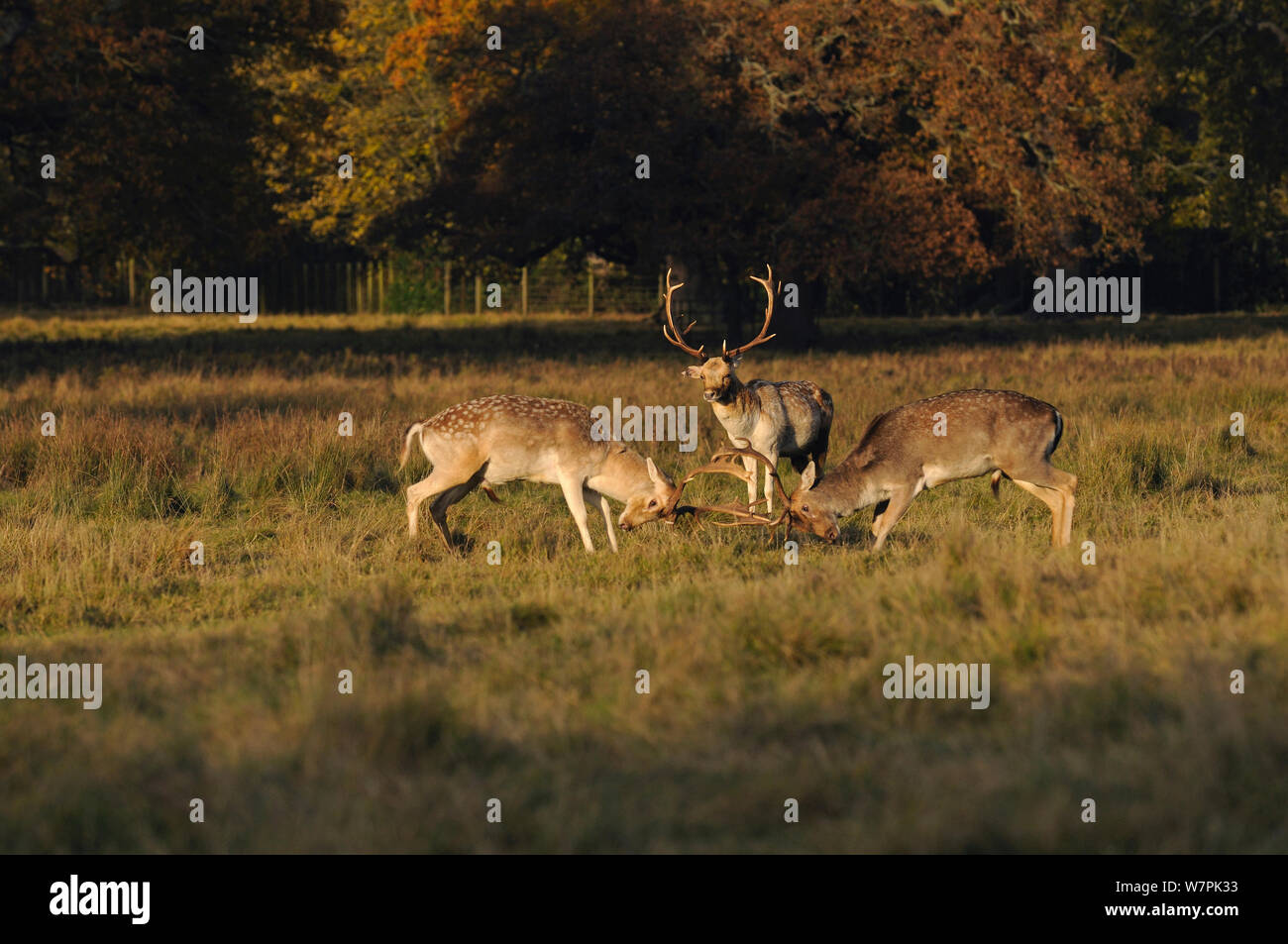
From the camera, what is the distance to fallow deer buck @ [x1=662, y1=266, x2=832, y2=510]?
10.1 meters

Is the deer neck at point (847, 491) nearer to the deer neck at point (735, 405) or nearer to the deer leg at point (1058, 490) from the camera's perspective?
the deer leg at point (1058, 490)

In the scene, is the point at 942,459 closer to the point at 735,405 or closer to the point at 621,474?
the point at 735,405

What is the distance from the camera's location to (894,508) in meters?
8.87

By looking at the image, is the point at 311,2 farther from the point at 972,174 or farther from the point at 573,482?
the point at 573,482

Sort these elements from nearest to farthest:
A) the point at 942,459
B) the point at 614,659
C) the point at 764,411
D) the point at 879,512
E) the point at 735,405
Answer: the point at 614,659 → the point at 942,459 → the point at 879,512 → the point at 735,405 → the point at 764,411

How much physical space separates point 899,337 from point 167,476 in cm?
1932

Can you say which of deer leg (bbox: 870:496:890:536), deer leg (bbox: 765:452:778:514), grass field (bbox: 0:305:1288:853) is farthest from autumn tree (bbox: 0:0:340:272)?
deer leg (bbox: 870:496:890:536)

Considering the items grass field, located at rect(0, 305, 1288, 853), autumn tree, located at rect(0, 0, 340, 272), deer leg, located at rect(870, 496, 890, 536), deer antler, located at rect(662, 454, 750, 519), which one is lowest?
grass field, located at rect(0, 305, 1288, 853)

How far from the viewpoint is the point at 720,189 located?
24.5m

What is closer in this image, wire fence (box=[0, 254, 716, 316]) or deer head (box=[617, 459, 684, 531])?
deer head (box=[617, 459, 684, 531])

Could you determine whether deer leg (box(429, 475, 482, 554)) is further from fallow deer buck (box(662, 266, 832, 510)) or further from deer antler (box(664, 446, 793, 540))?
fallow deer buck (box(662, 266, 832, 510))

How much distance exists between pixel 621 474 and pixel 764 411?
154cm

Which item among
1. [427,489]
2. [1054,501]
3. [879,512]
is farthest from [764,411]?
[427,489]

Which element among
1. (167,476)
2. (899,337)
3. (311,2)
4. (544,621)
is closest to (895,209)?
(899,337)
